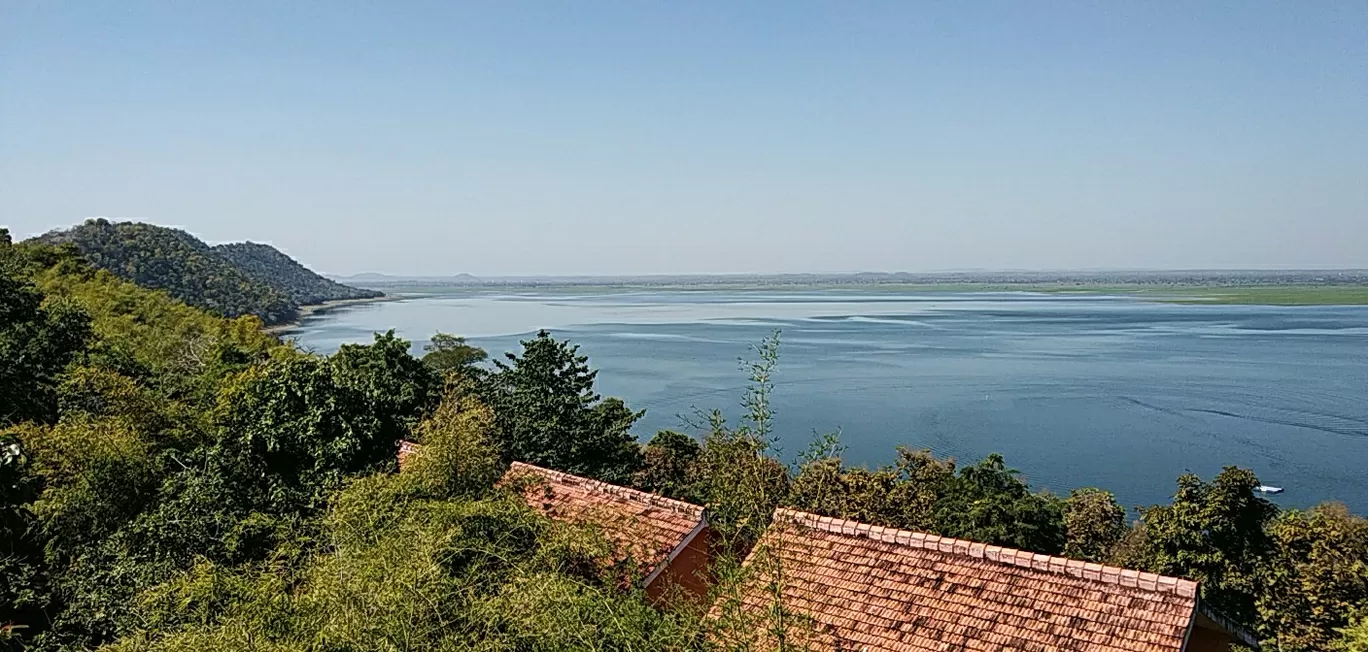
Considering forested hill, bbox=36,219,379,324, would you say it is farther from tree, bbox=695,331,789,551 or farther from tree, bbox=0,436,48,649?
tree, bbox=695,331,789,551

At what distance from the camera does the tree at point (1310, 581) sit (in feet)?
32.9

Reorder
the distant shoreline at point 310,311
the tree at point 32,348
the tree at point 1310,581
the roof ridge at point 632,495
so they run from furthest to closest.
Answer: the distant shoreline at point 310,311 → the tree at point 32,348 → the tree at point 1310,581 → the roof ridge at point 632,495

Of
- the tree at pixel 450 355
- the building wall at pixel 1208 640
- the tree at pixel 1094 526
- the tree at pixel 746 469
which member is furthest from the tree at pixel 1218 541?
the tree at pixel 450 355

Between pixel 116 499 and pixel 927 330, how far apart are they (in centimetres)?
5642

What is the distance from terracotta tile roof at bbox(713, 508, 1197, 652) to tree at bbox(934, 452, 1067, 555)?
625 cm

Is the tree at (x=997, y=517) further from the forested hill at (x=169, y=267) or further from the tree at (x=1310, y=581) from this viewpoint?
the forested hill at (x=169, y=267)

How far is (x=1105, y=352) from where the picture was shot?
48000mm

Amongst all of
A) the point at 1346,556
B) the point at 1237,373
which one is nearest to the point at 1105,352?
the point at 1237,373

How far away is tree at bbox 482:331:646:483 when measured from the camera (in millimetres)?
13922

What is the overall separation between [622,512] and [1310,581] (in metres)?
7.46

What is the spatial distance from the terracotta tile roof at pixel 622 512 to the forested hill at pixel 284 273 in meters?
82.0

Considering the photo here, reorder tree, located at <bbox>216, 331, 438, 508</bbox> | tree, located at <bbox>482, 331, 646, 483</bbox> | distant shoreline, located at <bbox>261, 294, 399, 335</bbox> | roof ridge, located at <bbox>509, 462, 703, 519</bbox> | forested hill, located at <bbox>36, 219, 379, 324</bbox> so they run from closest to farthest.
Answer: roof ridge, located at <bbox>509, 462, 703, 519</bbox> → tree, located at <bbox>216, 331, 438, 508</bbox> → tree, located at <bbox>482, 331, 646, 483</bbox> → forested hill, located at <bbox>36, 219, 379, 324</bbox> → distant shoreline, located at <bbox>261, 294, 399, 335</bbox>

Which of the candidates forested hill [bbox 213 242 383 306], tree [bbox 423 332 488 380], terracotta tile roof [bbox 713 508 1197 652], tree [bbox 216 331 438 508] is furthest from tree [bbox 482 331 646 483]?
forested hill [bbox 213 242 383 306]

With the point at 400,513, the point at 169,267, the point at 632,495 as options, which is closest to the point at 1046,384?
the point at 632,495
